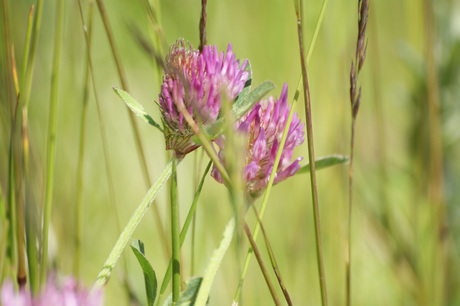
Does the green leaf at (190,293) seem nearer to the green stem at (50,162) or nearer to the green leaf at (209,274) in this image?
the green leaf at (209,274)

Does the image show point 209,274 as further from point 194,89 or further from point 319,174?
point 319,174

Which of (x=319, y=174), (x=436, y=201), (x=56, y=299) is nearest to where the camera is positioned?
(x=56, y=299)

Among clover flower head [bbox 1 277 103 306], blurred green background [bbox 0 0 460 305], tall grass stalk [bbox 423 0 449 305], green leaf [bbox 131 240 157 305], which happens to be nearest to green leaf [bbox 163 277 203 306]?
green leaf [bbox 131 240 157 305]

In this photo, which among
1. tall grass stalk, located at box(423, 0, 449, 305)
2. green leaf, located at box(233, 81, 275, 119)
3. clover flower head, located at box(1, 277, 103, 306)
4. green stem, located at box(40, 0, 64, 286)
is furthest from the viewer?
tall grass stalk, located at box(423, 0, 449, 305)

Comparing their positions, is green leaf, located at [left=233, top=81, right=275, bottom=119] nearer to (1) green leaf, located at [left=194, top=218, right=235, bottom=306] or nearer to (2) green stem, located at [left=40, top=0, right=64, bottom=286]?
(1) green leaf, located at [left=194, top=218, right=235, bottom=306]

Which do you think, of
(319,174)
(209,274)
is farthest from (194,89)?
(319,174)

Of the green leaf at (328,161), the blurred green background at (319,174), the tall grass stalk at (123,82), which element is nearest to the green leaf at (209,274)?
the green leaf at (328,161)
